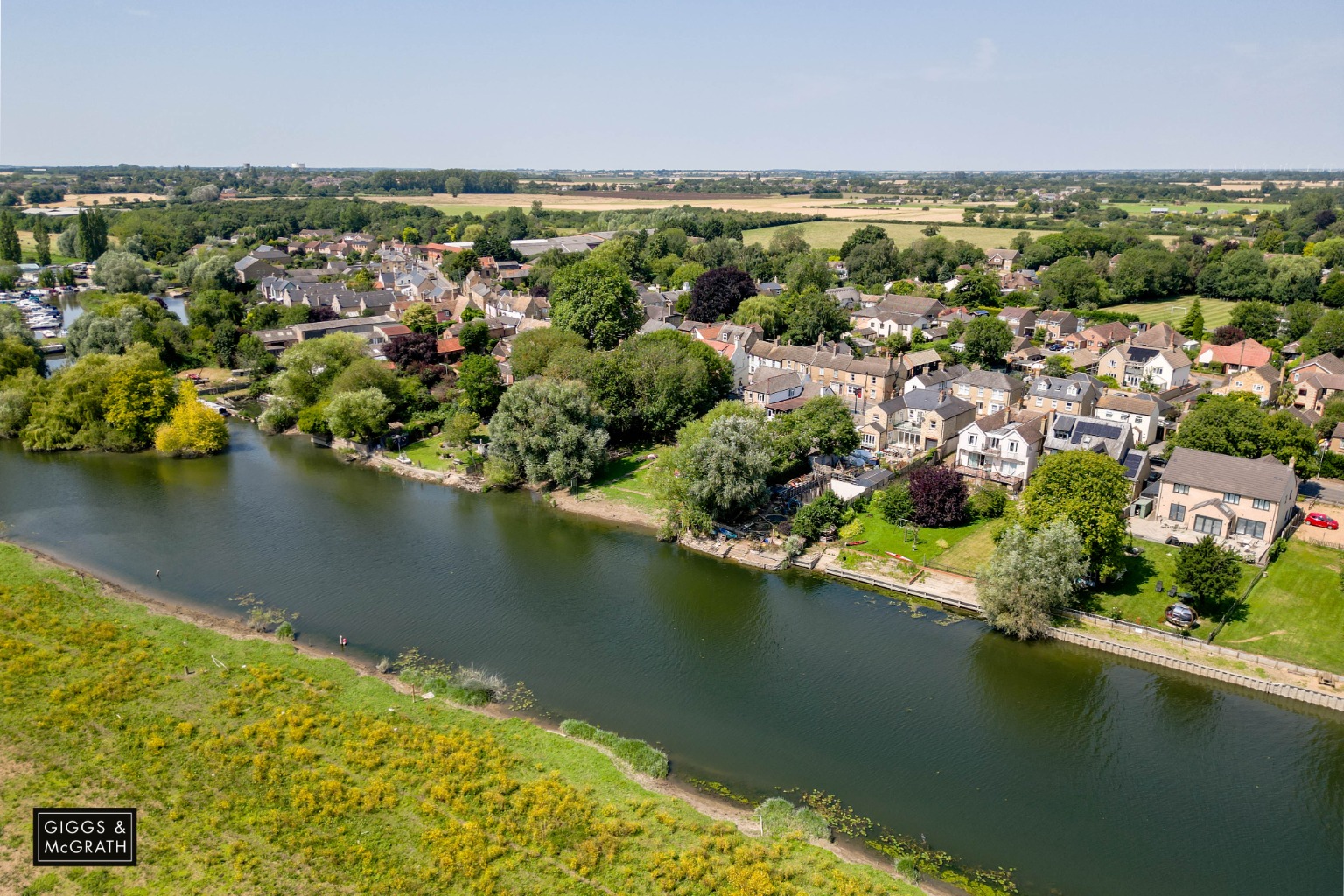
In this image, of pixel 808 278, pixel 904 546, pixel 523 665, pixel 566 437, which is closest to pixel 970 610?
pixel 904 546

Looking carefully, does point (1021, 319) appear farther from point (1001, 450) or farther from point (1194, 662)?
point (1194, 662)

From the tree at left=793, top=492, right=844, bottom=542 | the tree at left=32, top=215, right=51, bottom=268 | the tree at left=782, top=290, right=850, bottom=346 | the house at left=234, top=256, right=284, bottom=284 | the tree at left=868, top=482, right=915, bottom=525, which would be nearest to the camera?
the tree at left=793, top=492, right=844, bottom=542

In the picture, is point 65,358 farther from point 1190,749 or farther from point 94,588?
point 1190,749

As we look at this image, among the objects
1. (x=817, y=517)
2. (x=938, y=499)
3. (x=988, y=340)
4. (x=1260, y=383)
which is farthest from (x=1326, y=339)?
(x=817, y=517)

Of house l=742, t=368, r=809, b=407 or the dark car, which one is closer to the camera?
the dark car

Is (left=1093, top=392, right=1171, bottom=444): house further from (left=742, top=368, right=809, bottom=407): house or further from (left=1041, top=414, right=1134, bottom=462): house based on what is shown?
(left=742, top=368, right=809, bottom=407): house

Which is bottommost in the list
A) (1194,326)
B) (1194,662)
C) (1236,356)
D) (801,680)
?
(801,680)

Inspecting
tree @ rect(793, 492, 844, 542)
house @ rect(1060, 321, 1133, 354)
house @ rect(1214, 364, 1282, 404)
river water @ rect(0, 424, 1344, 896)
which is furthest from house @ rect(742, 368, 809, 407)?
house @ rect(1060, 321, 1133, 354)
